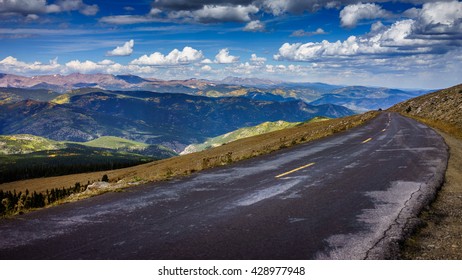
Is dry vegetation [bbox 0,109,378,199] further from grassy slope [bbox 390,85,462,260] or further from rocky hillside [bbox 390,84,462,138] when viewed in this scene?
rocky hillside [bbox 390,84,462,138]

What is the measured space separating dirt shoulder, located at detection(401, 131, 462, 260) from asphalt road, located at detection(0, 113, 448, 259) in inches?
11.9

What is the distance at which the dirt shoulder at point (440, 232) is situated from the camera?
6402 millimetres

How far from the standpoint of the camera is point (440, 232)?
755 centimetres

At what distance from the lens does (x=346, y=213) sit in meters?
8.70

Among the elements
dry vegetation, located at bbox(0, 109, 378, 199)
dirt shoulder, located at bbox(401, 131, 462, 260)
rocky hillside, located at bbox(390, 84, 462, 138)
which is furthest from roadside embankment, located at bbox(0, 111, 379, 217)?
rocky hillside, located at bbox(390, 84, 462, 138)

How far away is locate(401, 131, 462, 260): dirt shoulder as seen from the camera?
21.0ft

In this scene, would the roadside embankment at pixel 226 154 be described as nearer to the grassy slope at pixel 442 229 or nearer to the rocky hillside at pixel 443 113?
the grassy slope at pixel 442 229

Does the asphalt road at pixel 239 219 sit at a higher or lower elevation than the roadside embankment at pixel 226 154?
higher

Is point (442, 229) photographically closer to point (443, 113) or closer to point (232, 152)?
point (232, 152)

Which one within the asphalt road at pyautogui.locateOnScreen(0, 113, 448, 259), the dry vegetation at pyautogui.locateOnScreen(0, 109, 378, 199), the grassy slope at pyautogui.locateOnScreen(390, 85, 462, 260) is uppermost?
the asphalt road at pyautogui.locateOnScreen(0, 113, 448, 259)

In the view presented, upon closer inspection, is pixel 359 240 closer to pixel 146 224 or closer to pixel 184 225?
pixel 184 225

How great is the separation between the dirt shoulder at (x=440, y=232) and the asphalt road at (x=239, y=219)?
303 millimetres

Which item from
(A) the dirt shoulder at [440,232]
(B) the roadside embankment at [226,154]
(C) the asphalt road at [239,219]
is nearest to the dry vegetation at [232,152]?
(B) the roadside embankment at [226,154]

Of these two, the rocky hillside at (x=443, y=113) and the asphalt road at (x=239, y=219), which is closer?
the asphalt road at (x=239, y=219)
